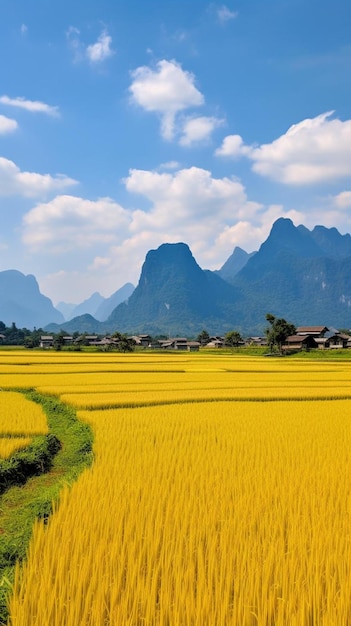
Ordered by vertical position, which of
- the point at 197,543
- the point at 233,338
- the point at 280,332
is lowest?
the point at 233,338

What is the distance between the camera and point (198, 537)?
3.53 m

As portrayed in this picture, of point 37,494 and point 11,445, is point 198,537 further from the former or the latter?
point 11,445

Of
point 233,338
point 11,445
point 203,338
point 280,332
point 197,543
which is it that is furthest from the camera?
point 203,338

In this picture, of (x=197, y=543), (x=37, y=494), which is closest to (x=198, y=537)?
(x=197, y=543)

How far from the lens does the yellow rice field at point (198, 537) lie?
257 cm

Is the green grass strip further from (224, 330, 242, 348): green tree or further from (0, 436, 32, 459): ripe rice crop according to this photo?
(224, 330, 242, 348): green tree

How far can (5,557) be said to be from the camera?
394 centimetres

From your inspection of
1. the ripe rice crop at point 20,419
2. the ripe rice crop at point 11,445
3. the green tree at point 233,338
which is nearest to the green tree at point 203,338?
the green tree at point 233,338

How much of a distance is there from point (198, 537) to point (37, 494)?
376cm

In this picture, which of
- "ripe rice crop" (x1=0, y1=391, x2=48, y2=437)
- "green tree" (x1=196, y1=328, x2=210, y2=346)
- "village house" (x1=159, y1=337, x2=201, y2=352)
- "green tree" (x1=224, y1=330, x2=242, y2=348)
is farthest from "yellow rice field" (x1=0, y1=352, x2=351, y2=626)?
"green tree" (x1=196, y1=328, x2=210, y2=346)

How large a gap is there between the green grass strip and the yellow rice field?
303mm

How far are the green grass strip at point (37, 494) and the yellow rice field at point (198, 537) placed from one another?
0.30 m

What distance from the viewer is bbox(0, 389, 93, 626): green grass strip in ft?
12.7

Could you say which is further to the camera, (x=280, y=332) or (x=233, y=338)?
(x=233, y=338)
